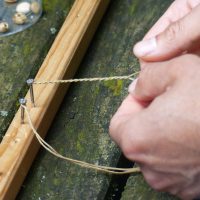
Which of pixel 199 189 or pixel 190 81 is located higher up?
pixel 190 81

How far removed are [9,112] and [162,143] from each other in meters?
0.50

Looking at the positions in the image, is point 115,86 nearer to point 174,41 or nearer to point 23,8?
point 174,41

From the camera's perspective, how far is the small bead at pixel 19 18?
1.53 m

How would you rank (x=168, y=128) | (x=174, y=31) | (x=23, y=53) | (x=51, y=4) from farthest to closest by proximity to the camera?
(x=51, y=4) → (x=23, y=53) → (x=174, y=31) → (x=168, y=128)

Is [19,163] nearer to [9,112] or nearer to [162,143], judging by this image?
[9,112]

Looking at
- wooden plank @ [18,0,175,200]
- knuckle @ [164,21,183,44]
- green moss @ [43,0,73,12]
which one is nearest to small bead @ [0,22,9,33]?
green moss @ [43,0,73,12]

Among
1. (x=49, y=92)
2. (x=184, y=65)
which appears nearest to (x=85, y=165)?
(x=49, y=92)

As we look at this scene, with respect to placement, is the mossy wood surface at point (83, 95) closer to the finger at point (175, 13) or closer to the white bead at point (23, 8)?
the white bead at point (23, 8)

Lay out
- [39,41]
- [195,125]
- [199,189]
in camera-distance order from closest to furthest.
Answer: [195,125] < [199,189] < [39,41]

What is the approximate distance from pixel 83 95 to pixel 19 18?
1.15 feet

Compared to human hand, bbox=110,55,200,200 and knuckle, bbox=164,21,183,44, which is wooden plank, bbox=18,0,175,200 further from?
knuckle, bbox=164,21,183,44

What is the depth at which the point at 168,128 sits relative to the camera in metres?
0.96

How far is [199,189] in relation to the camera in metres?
Result: 1.04

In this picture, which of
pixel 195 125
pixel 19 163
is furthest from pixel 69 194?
pixel 195 125
